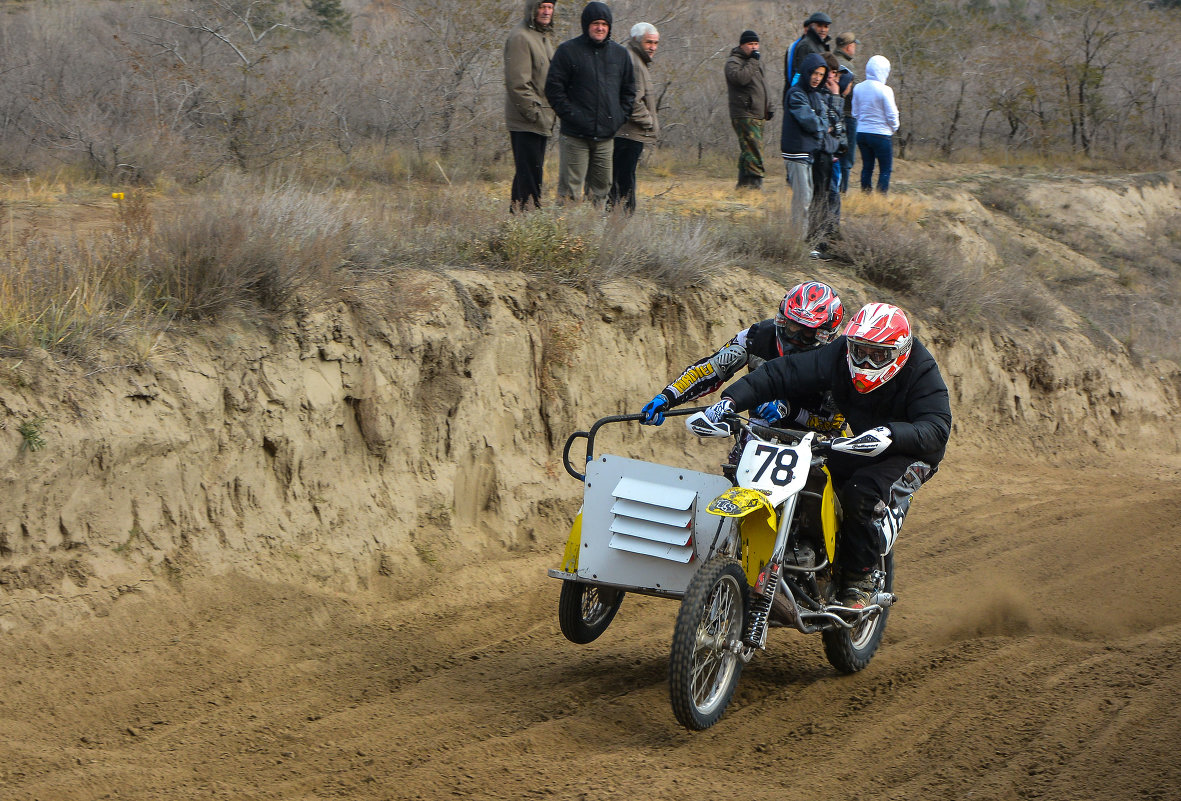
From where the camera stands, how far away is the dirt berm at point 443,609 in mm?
5145

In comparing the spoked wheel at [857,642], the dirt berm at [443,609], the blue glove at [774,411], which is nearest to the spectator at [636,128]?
the dirt berm at [443,609]

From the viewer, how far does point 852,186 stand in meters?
18.5

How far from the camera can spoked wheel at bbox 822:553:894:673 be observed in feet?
Answer: 21.4

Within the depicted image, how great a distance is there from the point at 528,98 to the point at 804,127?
12.2ft

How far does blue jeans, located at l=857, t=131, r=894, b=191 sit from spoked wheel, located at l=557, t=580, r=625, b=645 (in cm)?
1155

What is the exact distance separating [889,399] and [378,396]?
4.00m

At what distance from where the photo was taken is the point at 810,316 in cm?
720

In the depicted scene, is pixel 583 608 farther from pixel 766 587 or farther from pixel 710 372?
pixel 710 372

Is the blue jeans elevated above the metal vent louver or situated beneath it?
elevated above

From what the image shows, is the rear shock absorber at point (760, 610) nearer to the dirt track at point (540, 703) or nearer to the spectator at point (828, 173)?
the dirt track at point (540, 703)

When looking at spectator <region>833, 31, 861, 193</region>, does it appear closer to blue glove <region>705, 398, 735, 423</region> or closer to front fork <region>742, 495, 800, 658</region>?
blue glove <region>705, 398, 735, 423</region>

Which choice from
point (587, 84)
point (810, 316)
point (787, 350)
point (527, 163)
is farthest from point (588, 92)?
point (810, 316)

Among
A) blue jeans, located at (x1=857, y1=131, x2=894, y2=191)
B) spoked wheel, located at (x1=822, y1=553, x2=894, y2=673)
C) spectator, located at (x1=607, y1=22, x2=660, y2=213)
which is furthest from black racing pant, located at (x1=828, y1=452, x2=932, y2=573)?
blue jeans, located at (x1=857, y1=131, x2=894, y2=191)

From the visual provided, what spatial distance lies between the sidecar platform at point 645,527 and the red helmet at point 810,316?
1831mm
